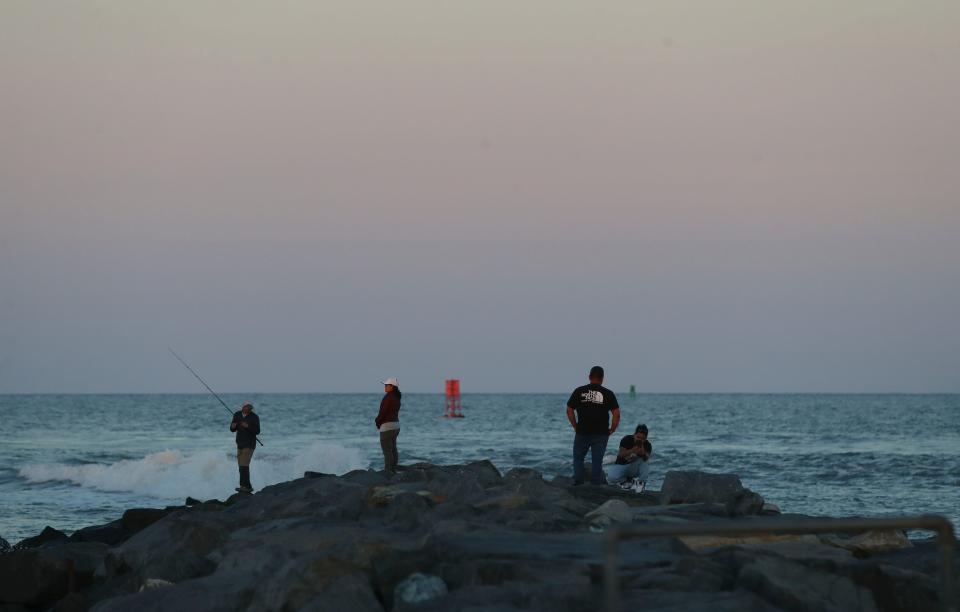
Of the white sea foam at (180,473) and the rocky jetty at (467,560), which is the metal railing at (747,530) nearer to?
the rocky jetty at (467,560)

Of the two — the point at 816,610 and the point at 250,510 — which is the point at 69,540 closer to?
the point at 250,510

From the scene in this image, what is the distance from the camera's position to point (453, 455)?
40969 millimetres

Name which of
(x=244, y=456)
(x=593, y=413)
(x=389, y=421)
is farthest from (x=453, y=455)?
(x=593, y=413)

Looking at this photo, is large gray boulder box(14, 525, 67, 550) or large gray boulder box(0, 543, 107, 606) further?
large gray boulder box(14, 525, 67, 550)

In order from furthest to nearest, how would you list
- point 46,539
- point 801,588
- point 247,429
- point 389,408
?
point 247,429 < point 389,408 < point 46,539 < point 801,588

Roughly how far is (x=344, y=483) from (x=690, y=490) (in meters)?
4.02

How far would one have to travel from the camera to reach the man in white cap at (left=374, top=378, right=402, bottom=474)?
16.5 metres

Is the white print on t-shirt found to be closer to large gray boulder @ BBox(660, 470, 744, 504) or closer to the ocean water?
large gray boulder @ BBox(660, 470, 744, 504)

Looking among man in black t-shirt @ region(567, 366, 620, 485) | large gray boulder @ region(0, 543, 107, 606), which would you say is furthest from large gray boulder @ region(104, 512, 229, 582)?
man in black t-shirt @ region(567, 366, 620, 485)

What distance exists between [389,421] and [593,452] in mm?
3483

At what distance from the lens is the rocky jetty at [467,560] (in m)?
7.43

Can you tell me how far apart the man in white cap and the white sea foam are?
1510 centimetres

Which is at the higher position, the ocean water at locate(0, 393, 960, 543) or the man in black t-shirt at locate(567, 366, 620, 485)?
the man in black t-shirt at locate(567, 366, 620, 485)

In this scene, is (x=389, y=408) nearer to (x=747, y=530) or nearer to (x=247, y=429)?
(x=247, y=429)
